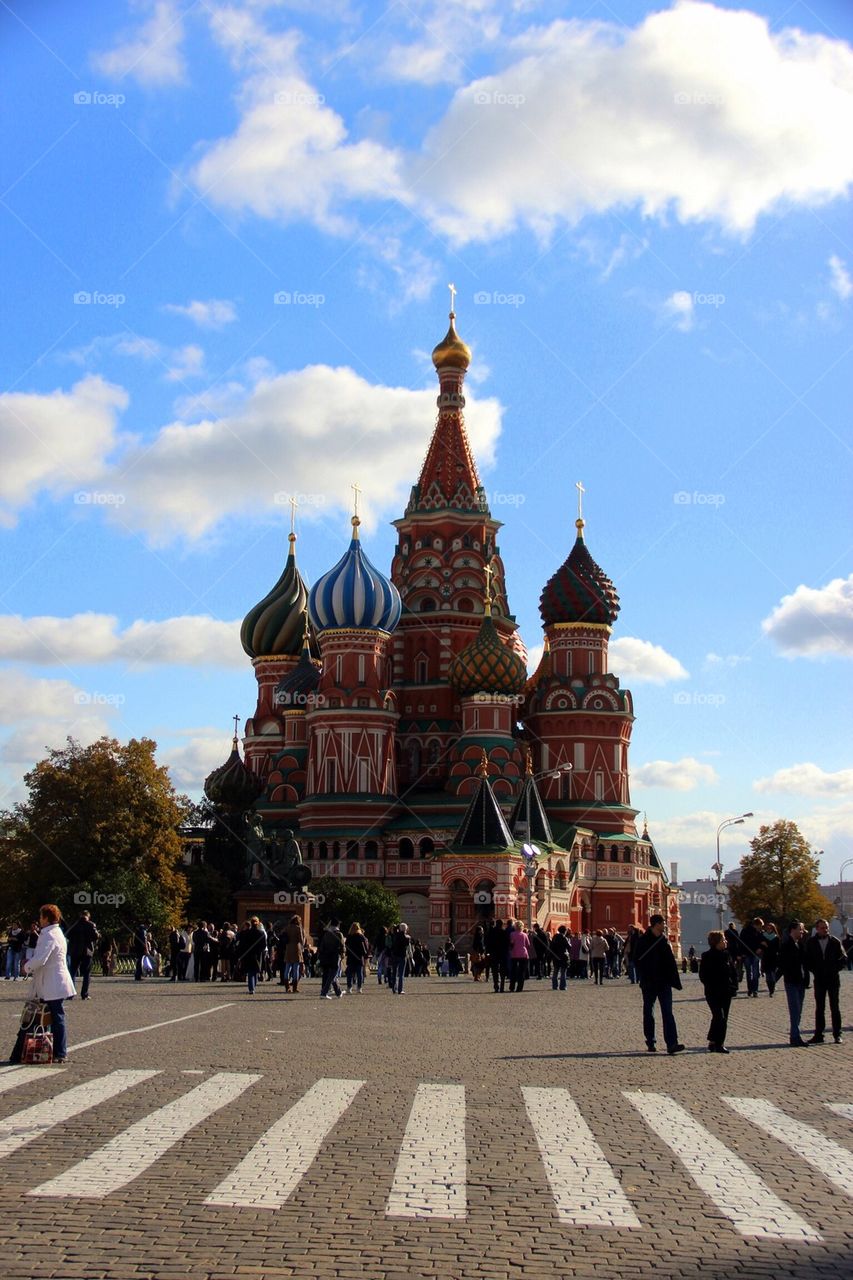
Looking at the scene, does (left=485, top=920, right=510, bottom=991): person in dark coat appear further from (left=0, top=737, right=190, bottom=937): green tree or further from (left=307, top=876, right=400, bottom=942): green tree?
(left=307, top=876, right=400, bottom=942): green tree

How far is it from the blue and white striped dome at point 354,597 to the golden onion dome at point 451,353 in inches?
632

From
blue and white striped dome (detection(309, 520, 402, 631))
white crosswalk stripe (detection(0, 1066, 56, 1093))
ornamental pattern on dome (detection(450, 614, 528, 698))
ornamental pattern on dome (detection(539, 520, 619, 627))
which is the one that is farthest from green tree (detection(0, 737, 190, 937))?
white crosswalk stripe (detection(0, 1066, 56, 1093))

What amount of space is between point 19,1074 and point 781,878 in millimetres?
67795

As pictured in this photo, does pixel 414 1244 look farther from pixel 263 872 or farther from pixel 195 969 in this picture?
pixel 263 872

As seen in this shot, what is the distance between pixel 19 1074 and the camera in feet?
42.5

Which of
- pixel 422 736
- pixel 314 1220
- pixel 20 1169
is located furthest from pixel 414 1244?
pixel 422 736

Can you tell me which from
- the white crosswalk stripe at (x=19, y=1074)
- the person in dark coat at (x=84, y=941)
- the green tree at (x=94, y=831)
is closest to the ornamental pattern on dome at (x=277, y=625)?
the green tree at (x=94, y=831)

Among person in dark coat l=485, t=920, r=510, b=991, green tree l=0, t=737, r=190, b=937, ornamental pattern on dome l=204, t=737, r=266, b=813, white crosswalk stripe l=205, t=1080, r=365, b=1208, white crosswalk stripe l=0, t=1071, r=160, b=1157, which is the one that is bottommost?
white crosswalk stripe l=205, t=1080, r=365, b=1208

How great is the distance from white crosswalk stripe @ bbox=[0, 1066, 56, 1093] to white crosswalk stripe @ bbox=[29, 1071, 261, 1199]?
61.1 inches

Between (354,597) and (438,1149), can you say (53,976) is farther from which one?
(354,597)

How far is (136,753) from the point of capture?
57.0 metres

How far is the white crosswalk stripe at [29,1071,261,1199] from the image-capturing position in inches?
324

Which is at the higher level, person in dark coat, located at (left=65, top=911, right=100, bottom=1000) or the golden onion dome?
the golden onion dome

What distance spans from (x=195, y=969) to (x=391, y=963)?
702cm
